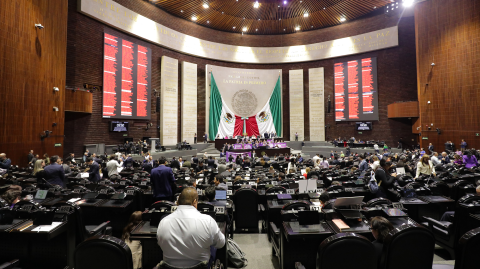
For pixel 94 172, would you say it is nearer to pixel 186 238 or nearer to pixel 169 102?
pixel 186 238

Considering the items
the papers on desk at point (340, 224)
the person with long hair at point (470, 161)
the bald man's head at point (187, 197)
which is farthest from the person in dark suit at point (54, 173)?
the person with long hair at point (470, 161)

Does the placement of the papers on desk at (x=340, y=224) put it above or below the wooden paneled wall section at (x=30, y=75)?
below

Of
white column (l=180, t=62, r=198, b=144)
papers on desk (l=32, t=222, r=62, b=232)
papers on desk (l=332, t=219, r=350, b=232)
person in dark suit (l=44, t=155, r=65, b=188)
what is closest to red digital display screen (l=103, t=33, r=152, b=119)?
white column (l=180, t=62, r=198, b=144)

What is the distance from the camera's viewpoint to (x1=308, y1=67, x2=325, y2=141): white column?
22047mm

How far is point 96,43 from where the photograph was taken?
48.3 ft

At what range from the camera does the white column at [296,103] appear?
22672 mm

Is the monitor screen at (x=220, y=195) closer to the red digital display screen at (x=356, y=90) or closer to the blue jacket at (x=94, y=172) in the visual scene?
the blue jacket at (x=94, y=172)

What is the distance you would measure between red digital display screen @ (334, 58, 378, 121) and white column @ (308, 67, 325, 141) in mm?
1213

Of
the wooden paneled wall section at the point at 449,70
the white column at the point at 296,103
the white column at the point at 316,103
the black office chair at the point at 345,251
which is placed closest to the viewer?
the black office chair at the point at 345,251

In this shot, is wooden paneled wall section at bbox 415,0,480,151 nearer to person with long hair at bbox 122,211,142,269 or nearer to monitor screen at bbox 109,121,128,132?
person with long hair at bbox 122,211,142,269

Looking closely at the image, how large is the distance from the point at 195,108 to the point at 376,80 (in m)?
14.3

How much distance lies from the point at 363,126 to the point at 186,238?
69.3ft

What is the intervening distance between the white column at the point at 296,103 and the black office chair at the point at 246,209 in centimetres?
1892

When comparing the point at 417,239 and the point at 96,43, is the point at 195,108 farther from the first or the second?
the point at 417,239
